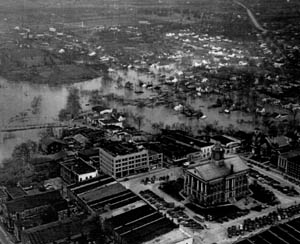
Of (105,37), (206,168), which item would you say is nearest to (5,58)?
(105,37)

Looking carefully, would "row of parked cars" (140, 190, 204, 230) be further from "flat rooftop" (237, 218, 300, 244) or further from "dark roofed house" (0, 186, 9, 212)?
"dark roofed house" (0, 186, 9, 212)

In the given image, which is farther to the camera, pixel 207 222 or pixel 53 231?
pixel 207 222

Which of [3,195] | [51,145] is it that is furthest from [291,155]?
[3,195]

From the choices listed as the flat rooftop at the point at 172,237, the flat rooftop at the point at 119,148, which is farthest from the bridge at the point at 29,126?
the flat rooftop at the point at 172,237

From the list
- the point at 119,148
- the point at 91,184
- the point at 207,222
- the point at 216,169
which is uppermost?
the point at 216,169

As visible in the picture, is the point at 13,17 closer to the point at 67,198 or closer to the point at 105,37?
the point at 105,37

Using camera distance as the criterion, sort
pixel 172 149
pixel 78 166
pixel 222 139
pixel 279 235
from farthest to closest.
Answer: pixel 222 139 → pixel 172 149 → pixel 78 166 → pixel 279 235

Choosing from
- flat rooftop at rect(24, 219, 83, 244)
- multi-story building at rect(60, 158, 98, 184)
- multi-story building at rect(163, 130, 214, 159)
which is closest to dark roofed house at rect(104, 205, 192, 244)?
flat rooftop at rect(24, 219, 83, 244)

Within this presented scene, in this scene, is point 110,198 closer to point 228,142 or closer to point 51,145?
point 51,145
